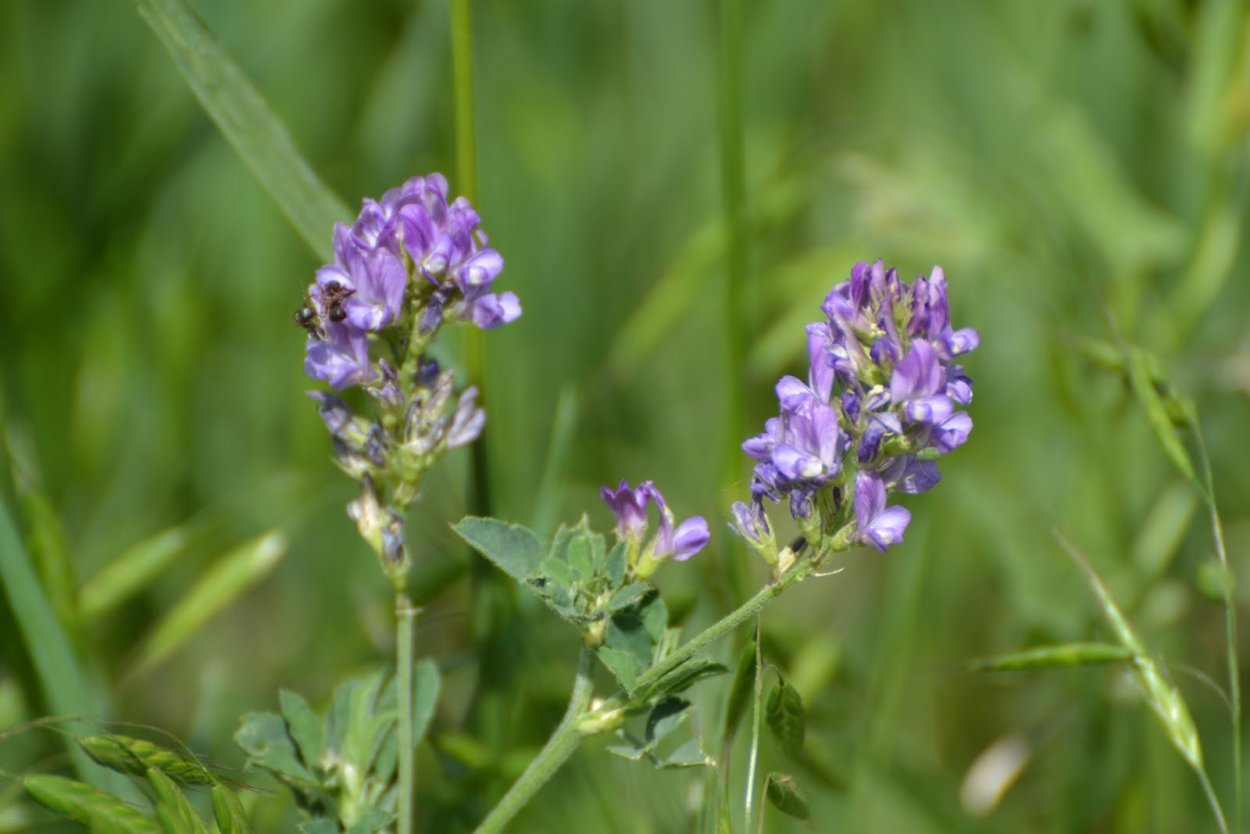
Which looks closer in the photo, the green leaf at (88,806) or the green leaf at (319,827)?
the green leaf at (88,806)

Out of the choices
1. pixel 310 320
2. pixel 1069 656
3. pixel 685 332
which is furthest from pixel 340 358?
pixel 685 332

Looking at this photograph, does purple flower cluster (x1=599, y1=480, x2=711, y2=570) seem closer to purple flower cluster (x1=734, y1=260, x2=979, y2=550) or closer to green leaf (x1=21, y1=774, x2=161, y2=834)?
purple flower cluster (x1=734, y1=260, x2=979, y2=550)

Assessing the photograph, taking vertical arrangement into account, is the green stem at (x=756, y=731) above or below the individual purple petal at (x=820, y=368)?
below

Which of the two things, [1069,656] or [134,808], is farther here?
[1069,656]

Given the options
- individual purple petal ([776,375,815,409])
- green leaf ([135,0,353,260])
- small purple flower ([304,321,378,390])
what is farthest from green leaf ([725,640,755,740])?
green leaf ([135,0,353,260])

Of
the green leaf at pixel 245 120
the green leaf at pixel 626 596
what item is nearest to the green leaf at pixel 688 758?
the green leaf at pixel 626 596

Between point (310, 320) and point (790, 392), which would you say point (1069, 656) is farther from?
point (310, 320)

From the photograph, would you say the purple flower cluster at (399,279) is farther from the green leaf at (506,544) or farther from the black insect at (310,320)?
the green leaf at (506,544)
